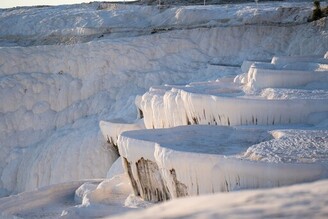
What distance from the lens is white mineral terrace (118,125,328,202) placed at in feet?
23.0

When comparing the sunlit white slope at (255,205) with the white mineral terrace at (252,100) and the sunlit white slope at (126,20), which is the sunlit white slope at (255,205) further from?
the sunlit white slope at (126,20)

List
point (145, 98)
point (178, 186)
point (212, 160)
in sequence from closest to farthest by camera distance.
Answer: point (212, 160)
point (178, 186)
point (145, 98)

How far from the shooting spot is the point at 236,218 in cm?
267

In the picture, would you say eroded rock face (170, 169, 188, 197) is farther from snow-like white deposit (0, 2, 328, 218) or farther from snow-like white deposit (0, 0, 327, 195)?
snow-like white deposit (0, 0, 327, 195)

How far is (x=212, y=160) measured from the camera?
744 centimetres

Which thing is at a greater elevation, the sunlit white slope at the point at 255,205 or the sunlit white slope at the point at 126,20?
the sunlit white slope at the point at 255,205

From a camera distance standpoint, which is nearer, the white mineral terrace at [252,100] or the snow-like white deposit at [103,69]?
the white mineral terrace at [252,100]

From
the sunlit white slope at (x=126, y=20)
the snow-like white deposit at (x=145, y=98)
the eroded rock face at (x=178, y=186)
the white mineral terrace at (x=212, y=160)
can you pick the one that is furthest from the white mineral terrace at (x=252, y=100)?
the sunlit white slope at (x=126, y=20)

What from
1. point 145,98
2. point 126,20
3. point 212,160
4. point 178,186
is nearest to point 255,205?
point 212,160

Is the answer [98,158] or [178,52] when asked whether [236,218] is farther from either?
[178,52]

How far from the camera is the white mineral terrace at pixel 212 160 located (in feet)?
23.0

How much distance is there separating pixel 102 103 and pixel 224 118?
8.48 meters

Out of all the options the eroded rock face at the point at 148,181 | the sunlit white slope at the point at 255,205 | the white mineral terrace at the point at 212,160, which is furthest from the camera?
the eroded rock face at the point at 148,181

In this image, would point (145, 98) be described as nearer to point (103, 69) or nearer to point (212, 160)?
point (212, 160)
